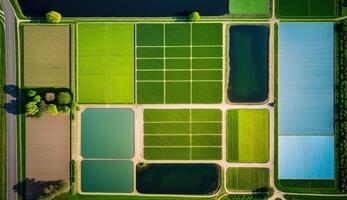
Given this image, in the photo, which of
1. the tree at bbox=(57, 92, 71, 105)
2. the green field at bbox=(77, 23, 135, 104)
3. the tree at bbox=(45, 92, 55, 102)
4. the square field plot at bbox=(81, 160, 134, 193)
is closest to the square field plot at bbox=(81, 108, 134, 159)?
the square field plot at bbox=(81, 160, 134, 193)

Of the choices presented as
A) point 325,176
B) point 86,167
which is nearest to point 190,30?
point 86,167

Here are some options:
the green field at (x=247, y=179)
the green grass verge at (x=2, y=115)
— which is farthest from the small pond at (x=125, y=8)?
the green field at (x=247, y=179)

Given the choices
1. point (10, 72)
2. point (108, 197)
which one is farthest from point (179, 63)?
point (10, 72)

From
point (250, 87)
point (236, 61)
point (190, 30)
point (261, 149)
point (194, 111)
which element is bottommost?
point (261, 149)

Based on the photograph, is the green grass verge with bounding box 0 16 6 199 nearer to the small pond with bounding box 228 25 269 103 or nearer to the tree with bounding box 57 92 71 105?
the tree with bounding box 57 92 71 105

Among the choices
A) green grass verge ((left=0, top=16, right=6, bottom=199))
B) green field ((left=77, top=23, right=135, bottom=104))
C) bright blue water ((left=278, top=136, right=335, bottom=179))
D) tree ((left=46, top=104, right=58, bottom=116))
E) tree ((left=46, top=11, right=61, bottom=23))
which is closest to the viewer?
tree ((left=46, top=104, right=58, bottom=116))

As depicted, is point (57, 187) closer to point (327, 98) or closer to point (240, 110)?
point (240, 110)
